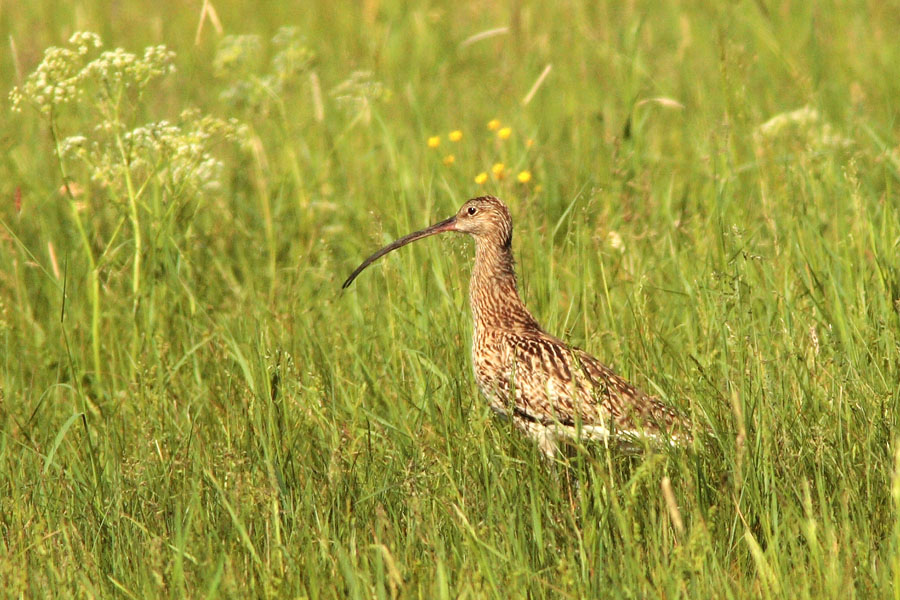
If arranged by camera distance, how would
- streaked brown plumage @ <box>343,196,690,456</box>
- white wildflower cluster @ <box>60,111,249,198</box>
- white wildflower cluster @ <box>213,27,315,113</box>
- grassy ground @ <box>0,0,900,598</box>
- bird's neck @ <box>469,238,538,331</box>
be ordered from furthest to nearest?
white wildflower cluster @ <box>213,27,315,113</box>
white wildflower cluster @ <box>60,111,249,198</box>
bird's neck @ <box>469,238,538,331</box>
streaked brown plumage @ <box>343,196,690,456</box>
grassy ground @ <box>0,0,900,598</box>

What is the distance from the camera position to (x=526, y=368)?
16.6 ft

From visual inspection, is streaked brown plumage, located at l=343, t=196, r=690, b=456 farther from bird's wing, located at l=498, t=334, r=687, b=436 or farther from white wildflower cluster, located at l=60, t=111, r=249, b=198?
white wildflower cluster, located at l=60, t=111, r=249, b=198

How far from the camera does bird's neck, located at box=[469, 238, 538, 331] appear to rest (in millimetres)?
5383

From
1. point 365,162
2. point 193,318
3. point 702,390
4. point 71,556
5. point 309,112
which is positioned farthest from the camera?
point 309,112

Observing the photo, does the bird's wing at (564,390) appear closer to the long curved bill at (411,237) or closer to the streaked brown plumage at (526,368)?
the streaked brown plumage at (526,368)

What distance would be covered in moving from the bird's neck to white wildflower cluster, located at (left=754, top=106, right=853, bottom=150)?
2.12 m

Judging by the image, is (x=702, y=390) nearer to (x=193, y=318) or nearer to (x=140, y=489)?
(x=140, y=489)

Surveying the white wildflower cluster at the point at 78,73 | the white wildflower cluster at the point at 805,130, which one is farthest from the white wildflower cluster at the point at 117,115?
the white wildflower cluster at the point at 805,130

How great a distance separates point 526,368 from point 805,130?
10.9ft

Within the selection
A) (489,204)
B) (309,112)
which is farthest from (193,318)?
(309,112)

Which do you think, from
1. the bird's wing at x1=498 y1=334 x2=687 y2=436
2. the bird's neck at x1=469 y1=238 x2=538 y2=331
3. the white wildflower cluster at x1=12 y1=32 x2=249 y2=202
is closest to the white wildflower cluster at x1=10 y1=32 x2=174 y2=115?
the white wildflower cluster at x1=12 y1=32 x2=249 y2=202

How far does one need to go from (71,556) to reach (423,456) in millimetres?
1167

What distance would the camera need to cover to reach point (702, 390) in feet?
14.6

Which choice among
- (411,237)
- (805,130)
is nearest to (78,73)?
(411,237)
